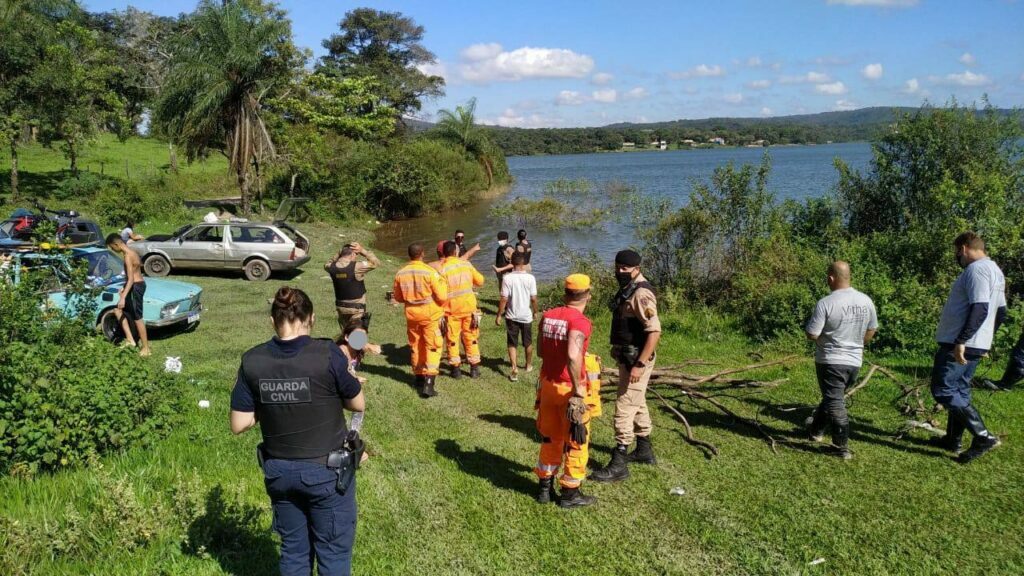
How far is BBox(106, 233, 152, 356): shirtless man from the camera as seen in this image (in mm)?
8578

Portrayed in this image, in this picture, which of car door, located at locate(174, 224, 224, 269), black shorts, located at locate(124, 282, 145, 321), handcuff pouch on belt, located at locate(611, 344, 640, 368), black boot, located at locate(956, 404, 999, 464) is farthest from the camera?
car door, located at locate(174, 224, 224, 269)

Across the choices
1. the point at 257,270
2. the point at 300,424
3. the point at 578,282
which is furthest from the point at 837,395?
the point at 257,270

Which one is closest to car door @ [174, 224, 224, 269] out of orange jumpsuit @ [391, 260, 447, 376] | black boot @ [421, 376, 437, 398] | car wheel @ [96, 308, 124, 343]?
car wheel @ [96, 308, 124, 343]

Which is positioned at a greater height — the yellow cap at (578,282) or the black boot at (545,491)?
the yellow cap at (578,282)

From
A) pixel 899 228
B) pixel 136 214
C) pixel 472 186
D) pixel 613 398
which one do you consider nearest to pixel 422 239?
pixel 136 214

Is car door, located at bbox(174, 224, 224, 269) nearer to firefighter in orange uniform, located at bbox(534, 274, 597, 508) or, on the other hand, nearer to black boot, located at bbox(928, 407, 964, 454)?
firefighter in orange uniform, located at bbox(534, 274, 597, 508)

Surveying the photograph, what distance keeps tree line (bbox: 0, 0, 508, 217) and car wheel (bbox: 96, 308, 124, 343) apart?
16662 mm

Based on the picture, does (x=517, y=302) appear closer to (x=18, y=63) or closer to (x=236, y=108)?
(x=236, y=108)

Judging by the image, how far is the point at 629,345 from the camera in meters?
5.42

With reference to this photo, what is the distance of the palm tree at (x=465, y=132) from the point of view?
4559cm

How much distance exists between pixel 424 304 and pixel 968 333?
17.7 ft

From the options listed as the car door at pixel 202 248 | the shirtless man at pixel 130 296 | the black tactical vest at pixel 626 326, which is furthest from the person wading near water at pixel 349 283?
the car door at pixel 202 248

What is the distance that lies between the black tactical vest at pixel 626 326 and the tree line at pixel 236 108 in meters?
23.0

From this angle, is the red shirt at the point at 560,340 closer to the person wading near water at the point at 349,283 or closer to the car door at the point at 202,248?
the person wading near water at the point at 349,283
